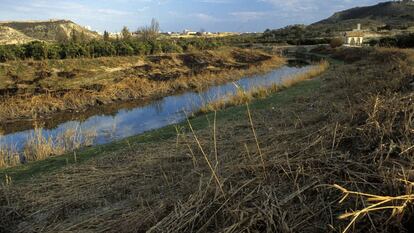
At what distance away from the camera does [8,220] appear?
5086 mm

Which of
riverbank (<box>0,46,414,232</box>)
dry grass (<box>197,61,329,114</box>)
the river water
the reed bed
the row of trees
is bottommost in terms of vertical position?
the river water

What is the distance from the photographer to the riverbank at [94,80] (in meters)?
23.6

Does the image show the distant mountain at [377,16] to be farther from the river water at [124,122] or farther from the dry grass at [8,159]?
the dry grass at [8,159]

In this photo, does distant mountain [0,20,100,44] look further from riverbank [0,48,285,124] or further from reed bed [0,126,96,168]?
reed bed [0,126,96,168]

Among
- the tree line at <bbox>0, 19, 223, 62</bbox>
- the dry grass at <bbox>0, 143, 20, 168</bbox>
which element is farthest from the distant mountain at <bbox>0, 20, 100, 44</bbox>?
the dry grass at <bbox>0, 143, 20, 168</bbox>

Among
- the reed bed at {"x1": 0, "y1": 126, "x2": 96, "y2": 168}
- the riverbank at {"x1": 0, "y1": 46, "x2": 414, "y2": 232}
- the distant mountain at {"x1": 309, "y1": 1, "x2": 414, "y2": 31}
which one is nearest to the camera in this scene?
the riverbank at {"x1": 0, "y1": 46, "x2": 414, "y2": 232}

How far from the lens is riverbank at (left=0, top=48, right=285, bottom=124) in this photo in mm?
23609

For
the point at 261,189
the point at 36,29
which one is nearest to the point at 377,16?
the point at 36,29

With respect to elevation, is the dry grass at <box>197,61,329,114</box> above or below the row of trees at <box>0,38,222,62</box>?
below

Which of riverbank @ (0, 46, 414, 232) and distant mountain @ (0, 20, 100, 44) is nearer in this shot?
riverbank @ (0, 46, 414, 232)

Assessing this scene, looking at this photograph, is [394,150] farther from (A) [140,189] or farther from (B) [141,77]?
(B) [141,77]

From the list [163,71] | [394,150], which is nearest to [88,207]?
[394,150]

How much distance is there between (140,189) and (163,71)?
102ft

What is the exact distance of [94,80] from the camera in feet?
97.0
